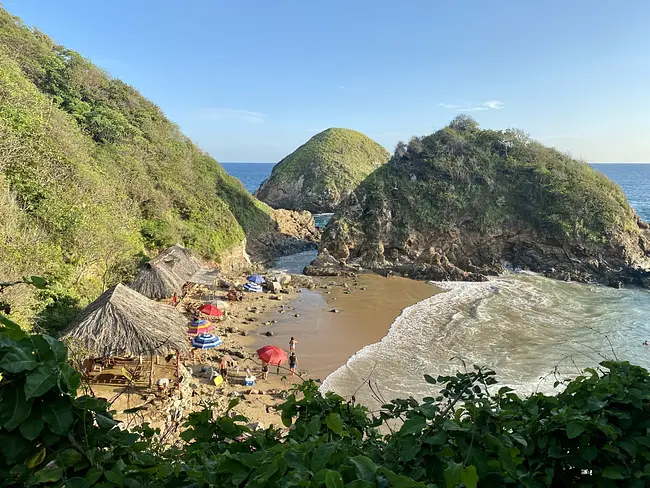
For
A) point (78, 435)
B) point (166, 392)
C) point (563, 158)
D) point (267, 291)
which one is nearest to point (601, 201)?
point (563, 158)

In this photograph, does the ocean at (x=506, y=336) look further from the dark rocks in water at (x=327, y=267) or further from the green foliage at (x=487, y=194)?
the dark rocks in water at (x=327, y=267)

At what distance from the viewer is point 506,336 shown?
15688mm

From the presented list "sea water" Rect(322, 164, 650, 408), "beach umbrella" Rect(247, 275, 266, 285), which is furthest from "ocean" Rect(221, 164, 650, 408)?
"beach umbrella" Rect(247, 275, 266, 285)

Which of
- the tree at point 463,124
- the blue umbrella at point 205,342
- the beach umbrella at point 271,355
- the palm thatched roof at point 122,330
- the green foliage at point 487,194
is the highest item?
the tree at point 463,124

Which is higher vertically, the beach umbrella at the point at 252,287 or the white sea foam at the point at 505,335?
the beach umbrella at the point at 252,287

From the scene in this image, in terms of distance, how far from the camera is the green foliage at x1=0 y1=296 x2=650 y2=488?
4.36 ft

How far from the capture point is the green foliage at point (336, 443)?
1330 mm

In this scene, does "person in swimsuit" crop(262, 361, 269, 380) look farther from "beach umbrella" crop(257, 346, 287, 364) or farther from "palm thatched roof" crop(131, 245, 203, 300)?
"palm thatched roof" crop(131, 245, 203, 300)

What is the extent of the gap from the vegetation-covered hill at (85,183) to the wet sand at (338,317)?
669 cm

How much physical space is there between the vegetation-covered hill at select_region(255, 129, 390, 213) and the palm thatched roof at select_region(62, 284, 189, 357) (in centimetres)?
4763

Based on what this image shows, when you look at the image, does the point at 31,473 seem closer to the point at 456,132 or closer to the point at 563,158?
the point at 456,132

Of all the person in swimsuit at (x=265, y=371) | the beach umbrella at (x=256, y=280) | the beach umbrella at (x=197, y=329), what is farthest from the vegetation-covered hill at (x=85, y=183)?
the person in swimsuit at (x=265, y=371)

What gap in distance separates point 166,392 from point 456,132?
30.7m

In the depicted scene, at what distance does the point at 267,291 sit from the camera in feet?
68.3
